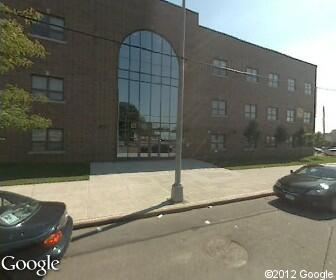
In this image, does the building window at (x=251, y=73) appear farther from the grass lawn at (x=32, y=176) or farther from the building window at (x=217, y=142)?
the grass lawn at (x=32, y=176)

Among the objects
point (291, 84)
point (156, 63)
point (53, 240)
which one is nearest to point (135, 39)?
point (156, 63)

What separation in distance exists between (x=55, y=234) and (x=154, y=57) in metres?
21.2

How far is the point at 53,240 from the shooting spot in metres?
4.38

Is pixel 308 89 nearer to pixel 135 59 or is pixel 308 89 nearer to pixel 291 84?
pixel 291 84

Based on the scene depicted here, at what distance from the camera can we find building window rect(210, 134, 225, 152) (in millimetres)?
27516

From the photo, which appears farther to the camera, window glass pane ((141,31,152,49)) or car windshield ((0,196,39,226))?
window glass pane ((141,31,152,49))

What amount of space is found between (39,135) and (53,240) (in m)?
16.0

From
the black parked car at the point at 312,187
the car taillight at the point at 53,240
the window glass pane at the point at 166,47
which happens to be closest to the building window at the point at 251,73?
the window glass pane at the point at 166,47

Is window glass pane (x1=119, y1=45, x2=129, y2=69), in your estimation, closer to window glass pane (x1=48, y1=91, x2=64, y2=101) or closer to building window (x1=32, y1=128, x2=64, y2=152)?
window glass pane (x1=48, y1=91, x2=64, y2=101)

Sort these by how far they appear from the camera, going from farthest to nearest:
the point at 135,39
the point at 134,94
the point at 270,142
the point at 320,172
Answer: the point at 270,142 → the point at 134,94 → the point at 135,39 → the point at 320,172

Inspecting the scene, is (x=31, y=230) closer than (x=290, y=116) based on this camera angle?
Yes

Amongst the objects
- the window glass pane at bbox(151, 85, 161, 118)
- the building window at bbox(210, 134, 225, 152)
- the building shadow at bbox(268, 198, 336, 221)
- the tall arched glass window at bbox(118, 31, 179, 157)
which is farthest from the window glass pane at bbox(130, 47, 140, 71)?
the building shadow at bbox(268, 198, 336, 221)

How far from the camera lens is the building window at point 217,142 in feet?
90.3

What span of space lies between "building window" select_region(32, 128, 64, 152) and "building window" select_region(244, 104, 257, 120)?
59.7 ft
